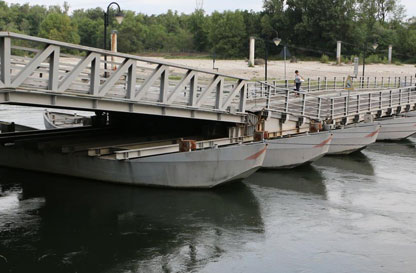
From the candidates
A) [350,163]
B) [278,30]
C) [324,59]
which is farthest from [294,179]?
[278,30]

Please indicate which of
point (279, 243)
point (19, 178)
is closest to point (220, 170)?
point (279, 243)

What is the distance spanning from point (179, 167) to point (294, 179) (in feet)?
16.5

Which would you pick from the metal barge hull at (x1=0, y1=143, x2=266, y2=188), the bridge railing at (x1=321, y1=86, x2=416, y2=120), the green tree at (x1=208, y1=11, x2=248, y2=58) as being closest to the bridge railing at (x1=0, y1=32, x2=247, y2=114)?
the metal barge hull at (x1=0, y1=143, x2=266, y2=188)

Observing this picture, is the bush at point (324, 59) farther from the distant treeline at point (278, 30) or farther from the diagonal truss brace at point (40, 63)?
the diagonal truss brace at point (40, 63)

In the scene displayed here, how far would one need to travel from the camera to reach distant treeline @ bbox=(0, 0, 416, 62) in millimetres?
88500

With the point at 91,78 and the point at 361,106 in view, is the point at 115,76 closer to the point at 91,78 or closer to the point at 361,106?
the point at 91,78

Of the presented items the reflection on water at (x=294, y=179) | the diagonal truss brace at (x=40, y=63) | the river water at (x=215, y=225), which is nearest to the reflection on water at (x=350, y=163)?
the river water at (x=215, y=225)

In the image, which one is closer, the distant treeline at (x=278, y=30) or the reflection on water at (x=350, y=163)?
the reflection on water at (x=350, y=163)

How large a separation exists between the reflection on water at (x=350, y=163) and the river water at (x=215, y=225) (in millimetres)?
1092

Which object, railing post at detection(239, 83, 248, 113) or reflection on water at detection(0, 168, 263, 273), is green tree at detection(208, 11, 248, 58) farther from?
reflection on water at detection(0, 168, 263, 273)

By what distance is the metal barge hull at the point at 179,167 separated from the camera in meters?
20.0

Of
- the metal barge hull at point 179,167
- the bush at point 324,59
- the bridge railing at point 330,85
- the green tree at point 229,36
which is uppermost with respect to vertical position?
the green tree at point 229,36

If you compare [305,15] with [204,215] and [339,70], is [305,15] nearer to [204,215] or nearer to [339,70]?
[339,70]

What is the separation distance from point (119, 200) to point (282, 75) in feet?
168
